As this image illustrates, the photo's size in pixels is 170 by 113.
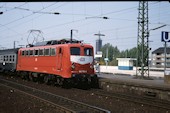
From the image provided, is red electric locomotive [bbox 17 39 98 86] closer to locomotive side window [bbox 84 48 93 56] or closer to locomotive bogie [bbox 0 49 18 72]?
locomotive side window [bbox 84 48 93 56]

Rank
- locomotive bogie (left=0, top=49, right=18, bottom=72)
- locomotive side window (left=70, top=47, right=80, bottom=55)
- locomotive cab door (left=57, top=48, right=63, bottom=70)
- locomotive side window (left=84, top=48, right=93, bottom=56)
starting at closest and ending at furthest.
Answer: locomotive side window (left=70, top=47, right=80, bottom=55) < locomotive cab door (left=57, top=48, right=63, bottom=70) < locomotive side window (left=84, top=48, right=93, bottom=56) < locomotive bogie (left=0, top=49, right=18, bottom=72)

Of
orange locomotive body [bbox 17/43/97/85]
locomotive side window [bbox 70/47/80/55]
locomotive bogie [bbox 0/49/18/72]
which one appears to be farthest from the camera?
locomotive bogie [bbox 0/49/18/72]

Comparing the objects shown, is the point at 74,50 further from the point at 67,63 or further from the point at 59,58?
the point at 59,58

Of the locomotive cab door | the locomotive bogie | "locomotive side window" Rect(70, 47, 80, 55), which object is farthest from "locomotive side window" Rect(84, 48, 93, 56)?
the locomotive bogie

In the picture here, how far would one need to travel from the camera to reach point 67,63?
17984mm

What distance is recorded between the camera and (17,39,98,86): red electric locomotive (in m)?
18.0

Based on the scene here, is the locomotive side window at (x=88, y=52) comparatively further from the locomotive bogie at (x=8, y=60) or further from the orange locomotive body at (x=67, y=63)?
the locomotive bogie at (x=8, y=60)

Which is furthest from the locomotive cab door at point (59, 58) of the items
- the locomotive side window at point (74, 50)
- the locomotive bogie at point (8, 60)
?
the locomotive bogie at point (8, 60)

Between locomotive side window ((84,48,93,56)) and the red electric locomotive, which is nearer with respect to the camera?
the red electric locomotive

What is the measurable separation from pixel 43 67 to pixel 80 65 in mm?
4260

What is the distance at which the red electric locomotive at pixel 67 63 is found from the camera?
18.0 m

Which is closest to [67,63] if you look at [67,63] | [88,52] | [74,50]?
[67,63]

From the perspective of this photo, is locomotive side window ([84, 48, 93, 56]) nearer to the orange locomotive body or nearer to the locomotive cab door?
the orange locomotive body

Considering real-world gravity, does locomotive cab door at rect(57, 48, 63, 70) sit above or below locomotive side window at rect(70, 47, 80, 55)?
below
